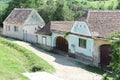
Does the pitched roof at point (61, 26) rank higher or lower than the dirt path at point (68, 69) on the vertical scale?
higher

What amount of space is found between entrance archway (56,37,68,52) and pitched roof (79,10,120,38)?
651cm

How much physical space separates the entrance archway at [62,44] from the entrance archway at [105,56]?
26.4 feet

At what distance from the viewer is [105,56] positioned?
105ft

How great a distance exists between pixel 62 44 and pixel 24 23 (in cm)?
1213

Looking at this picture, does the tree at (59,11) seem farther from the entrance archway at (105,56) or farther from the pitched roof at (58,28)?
the entrance archway at (105,56)

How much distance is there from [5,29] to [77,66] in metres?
27.0

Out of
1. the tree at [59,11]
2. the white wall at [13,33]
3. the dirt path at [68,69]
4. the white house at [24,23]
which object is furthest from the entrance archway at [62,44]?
the tree at [59,11]

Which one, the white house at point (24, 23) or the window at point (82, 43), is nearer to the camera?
the window at point (82, 43)

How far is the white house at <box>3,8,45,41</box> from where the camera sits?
5053 cm

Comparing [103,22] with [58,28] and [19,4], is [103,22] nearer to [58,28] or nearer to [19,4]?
[58,28]

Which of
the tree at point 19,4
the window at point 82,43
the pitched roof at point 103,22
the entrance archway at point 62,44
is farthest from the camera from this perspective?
the tree at point 19,4

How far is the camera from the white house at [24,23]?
50.5 m

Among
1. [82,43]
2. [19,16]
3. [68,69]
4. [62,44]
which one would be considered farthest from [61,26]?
[19,16]

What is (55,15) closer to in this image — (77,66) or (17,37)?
(17,37)
